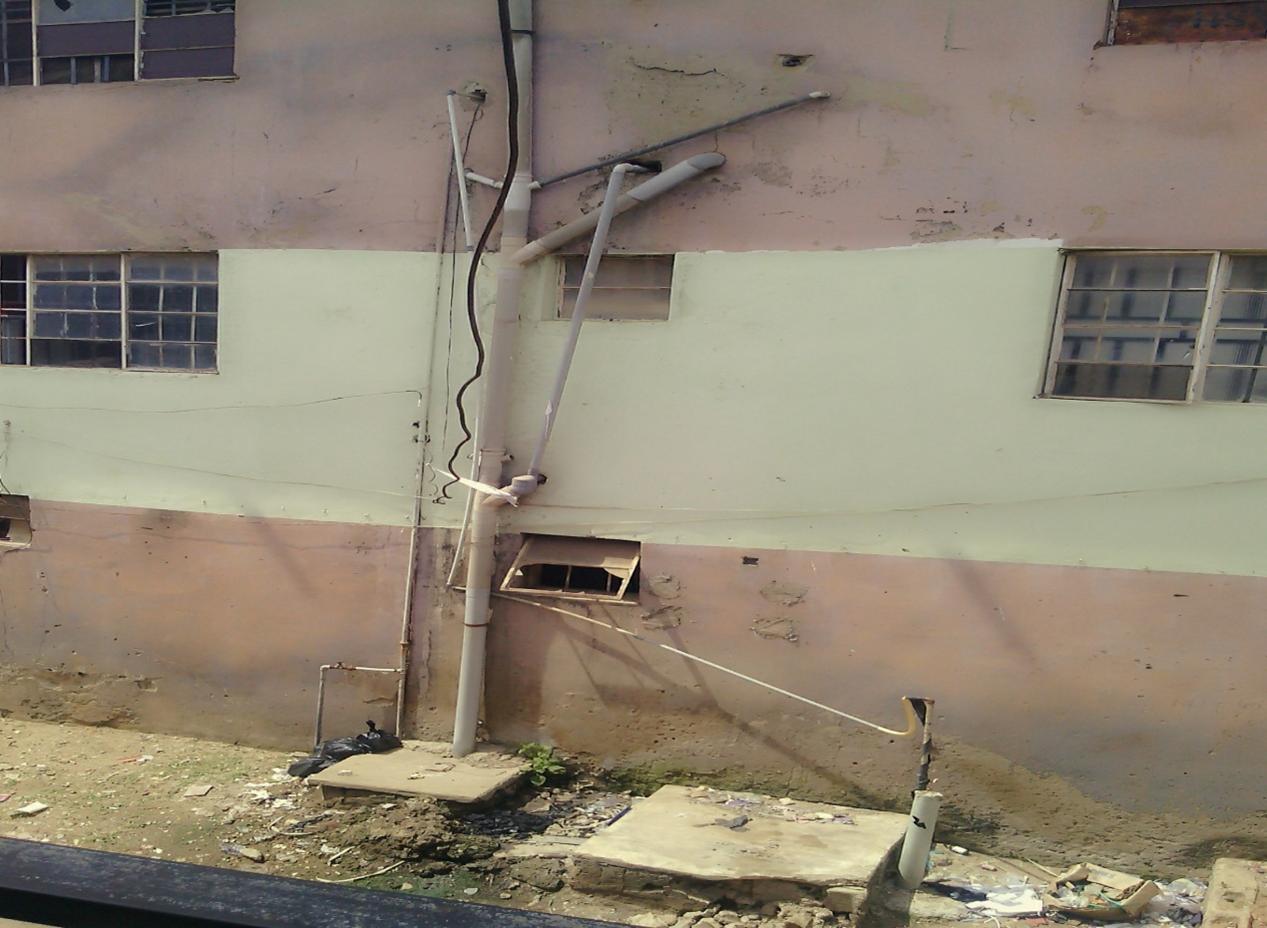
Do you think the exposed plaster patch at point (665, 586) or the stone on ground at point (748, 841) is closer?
the stone on ground at point (748, 841)

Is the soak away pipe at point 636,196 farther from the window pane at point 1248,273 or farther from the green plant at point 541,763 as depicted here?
the green plant at point 541,763

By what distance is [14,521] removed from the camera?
7.06m

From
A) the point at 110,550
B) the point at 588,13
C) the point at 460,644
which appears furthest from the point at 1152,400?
the point at 110,550

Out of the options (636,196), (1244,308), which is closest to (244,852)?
(636,196)

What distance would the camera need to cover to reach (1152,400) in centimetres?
496

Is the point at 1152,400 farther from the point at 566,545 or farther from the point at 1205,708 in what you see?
the point at 566,545

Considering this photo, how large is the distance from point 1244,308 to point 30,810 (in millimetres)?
7556

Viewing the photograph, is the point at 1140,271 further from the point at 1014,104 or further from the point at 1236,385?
the point at 1014,104

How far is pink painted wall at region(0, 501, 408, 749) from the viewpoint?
6.29 metres

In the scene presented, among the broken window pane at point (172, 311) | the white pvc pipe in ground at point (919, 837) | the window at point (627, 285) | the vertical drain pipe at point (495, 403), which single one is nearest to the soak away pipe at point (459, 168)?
the vertical drain pipe at point (495, 403)

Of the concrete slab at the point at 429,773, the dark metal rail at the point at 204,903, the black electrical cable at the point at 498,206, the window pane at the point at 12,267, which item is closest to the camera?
the dark metal rail at the point at 204,903

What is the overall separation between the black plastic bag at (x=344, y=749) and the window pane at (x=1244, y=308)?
18.4ft

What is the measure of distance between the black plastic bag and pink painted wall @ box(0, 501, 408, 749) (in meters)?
0.22

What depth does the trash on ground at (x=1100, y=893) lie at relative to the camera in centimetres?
469
